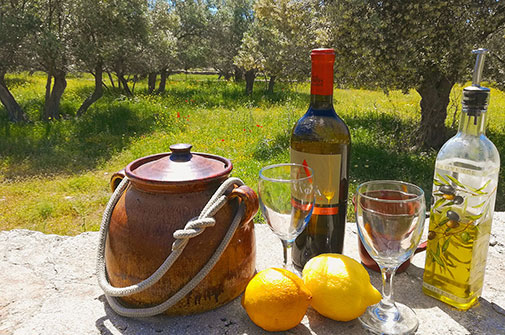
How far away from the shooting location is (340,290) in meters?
1.37

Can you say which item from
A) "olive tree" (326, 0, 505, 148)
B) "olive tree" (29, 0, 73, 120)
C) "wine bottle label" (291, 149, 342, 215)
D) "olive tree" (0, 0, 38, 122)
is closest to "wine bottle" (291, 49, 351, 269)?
"wine bottle label" (291, 149, 342, 215)

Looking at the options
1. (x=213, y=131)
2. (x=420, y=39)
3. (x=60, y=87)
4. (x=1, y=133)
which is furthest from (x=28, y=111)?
(x=420, y=39)

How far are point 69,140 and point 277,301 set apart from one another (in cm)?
711

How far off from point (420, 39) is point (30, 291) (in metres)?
5.34

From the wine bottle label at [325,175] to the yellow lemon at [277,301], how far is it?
0.39 m

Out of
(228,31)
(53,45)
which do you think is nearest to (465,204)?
(53,45)

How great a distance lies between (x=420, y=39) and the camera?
537 centimetres

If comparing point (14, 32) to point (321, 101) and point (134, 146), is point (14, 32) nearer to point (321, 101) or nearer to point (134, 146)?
point (134, 146)

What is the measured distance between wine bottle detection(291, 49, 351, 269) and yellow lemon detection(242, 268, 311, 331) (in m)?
0.39

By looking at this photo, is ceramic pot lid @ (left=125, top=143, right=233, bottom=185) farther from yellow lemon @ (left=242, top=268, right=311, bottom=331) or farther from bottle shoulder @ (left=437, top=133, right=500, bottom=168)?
bottle shoulder @ (left=437, top=133, right=500, bottom=168)

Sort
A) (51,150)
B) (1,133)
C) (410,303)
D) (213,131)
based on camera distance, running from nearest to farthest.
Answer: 1. (410,303)
2. (51,150)
3. (1,133)
4. (213,131)

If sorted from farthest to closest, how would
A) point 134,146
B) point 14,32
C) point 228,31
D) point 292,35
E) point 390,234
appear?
point 228,31 → point 14,32 → point 292,35 → point 134,146 → point 390,234

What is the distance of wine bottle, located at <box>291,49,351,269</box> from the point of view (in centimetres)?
160

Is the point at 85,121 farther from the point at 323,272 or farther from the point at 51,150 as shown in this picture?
the point at 323,272
